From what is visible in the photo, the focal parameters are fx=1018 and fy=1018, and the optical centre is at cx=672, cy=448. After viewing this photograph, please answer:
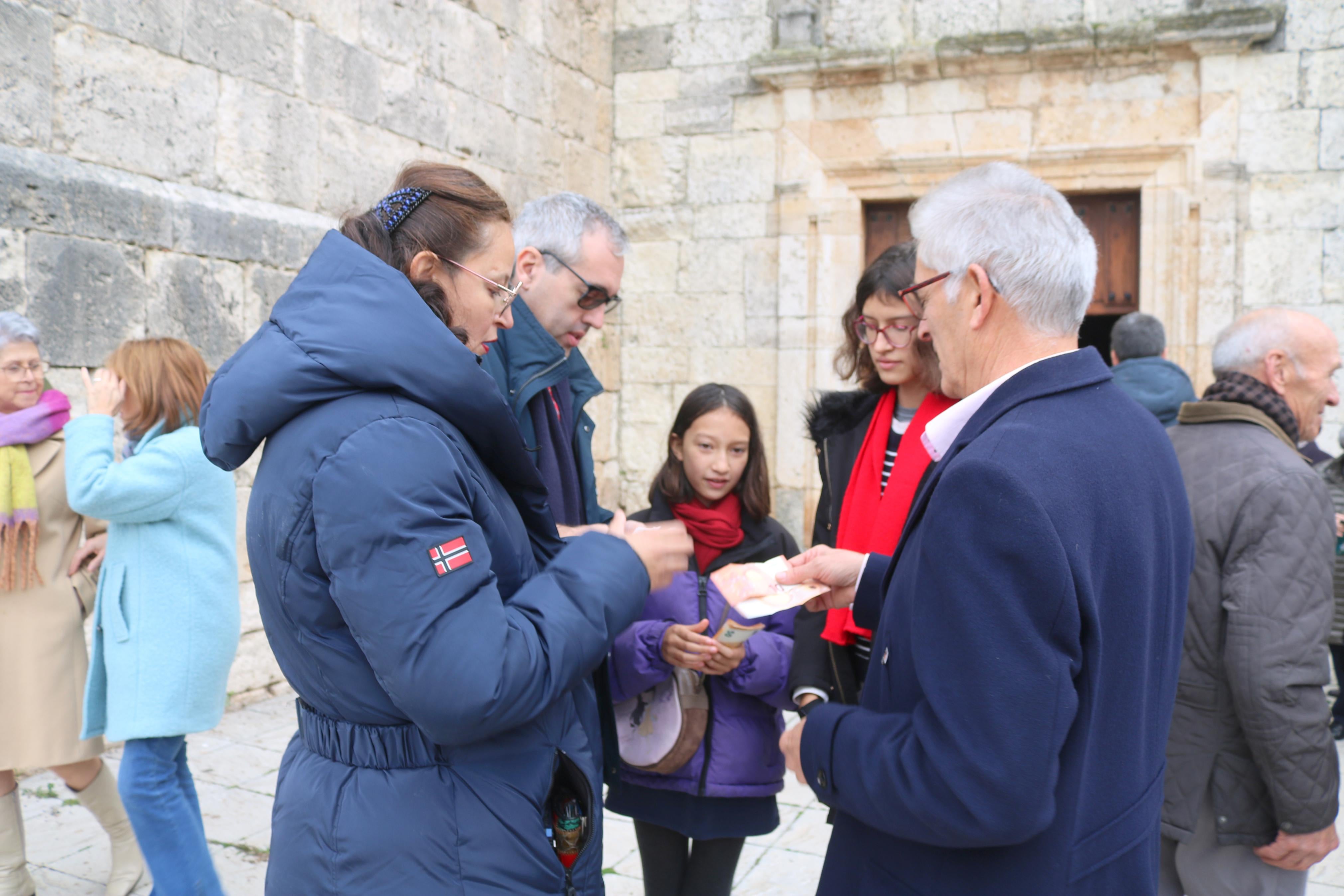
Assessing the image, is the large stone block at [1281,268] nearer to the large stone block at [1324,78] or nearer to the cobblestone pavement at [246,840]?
the large stone block at [1324,78]

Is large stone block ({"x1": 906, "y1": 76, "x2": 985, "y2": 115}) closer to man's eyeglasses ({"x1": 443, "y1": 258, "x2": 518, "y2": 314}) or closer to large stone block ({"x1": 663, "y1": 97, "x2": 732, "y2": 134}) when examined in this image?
large stone block ({"x1": 663, "y1": 97, "x2": 732, "y2": 134})

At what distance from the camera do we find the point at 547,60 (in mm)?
7258

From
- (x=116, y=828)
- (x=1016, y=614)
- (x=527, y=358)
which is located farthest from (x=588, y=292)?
(x=116, y=828)

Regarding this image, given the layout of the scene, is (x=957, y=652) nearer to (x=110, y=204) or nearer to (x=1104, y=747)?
(x=1104, y=747)

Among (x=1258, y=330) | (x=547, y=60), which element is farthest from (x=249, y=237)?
(x=1258, y=330)

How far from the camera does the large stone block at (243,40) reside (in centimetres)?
478

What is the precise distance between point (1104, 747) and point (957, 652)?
27cm

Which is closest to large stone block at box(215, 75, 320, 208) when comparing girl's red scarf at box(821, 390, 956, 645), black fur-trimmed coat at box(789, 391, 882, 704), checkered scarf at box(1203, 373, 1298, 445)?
black fur-trimmed coat at box(789, 391, 882, 704)

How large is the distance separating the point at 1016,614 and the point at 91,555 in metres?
3.11

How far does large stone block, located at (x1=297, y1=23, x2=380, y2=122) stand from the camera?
5410 millimetres

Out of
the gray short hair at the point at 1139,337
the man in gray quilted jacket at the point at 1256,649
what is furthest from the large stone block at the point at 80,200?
the gray short hair at the point at 1139,337

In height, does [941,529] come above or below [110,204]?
below

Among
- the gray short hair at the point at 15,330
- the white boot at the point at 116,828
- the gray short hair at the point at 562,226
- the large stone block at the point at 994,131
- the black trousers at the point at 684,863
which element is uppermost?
the large stone block at the point at 994,131

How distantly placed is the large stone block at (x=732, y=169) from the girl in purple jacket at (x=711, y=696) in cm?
520
